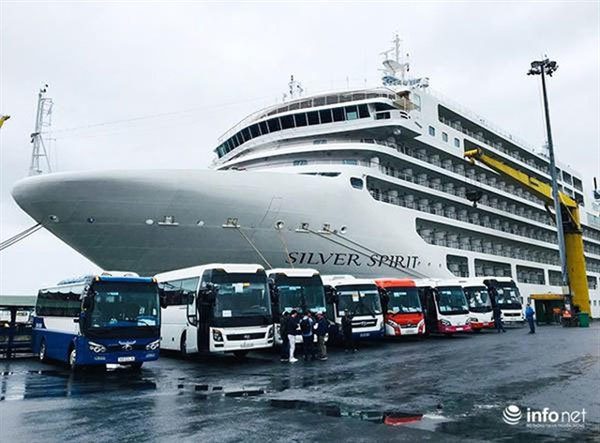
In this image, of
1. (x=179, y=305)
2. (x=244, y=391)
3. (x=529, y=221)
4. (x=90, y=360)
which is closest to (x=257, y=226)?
(x=179, y=305)

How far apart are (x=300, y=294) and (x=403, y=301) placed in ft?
17.7

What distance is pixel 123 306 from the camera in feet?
41.3

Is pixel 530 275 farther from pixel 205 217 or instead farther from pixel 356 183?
pixel 205 217

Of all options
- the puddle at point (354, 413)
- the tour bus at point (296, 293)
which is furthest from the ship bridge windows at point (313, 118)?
the puddle at point (354, 413)

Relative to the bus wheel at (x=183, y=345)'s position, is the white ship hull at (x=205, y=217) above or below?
above

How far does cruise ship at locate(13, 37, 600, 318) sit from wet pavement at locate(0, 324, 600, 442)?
302 inches

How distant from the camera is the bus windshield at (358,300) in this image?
18812 millimetres

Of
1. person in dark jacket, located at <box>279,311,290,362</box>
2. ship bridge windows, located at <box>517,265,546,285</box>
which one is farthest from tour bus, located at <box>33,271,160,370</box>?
ship bridge windows, located at <box>517,265,546,285</box>

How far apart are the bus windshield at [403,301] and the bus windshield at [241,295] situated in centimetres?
691

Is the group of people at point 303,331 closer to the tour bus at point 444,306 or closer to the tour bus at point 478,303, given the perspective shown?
Result: the tour bus at point 444,306

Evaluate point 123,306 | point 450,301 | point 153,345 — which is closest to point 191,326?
point 153,345

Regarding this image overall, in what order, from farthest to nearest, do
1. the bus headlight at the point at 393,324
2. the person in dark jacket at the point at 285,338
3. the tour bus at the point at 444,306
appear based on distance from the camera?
the tour bus at the point at 444,306
the bus headlight at the point at 393,324
the person in dark jacket at the point at 285,338

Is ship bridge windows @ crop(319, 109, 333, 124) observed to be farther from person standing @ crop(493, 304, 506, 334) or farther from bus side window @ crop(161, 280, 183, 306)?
bus side window @ crop(161, 280, 183, 306)

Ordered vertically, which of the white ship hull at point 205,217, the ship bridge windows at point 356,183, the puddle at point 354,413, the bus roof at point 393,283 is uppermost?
the ship bridge windows at point 356,183
